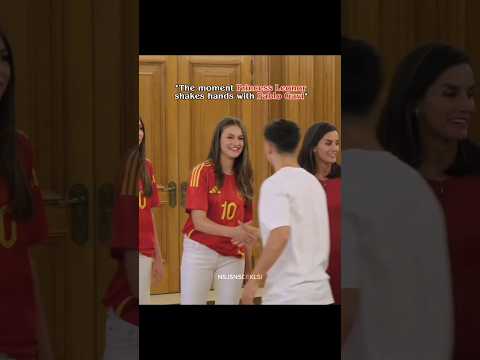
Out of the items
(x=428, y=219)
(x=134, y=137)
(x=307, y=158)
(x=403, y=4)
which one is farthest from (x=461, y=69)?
(x=307, y=158)

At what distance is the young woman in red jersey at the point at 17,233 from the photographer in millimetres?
1781

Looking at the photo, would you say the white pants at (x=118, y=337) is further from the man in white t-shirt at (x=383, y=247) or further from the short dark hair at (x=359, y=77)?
the short dark hair at (x=359, y=77)

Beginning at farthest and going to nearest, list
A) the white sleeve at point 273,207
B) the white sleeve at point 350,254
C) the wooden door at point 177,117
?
the wooden door at point 177,117
the white sleeve at point 273,207
the white sleeve at point 350,254

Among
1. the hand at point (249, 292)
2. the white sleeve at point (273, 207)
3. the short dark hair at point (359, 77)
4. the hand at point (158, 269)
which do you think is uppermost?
the short dark hair at point (359, 77)

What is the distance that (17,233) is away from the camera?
1.79 meters

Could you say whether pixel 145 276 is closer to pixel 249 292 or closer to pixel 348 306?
pixel 249 292

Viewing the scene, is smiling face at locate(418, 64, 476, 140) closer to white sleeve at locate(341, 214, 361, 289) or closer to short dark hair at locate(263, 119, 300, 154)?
white sleeve at locate(341, 214, 361, 289)

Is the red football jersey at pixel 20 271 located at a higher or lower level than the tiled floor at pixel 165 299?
higher

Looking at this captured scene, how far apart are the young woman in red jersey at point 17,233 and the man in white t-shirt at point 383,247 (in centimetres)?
79

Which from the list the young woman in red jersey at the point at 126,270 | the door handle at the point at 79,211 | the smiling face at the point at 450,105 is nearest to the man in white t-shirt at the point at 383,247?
the smiling face at the point at 450,105

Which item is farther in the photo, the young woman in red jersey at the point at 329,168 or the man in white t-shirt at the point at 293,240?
the young woman in red jersey at the point at 329,168

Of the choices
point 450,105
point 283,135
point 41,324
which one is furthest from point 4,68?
point 283,135

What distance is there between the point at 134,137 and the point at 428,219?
0.79m

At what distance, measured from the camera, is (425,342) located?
1838 mm
